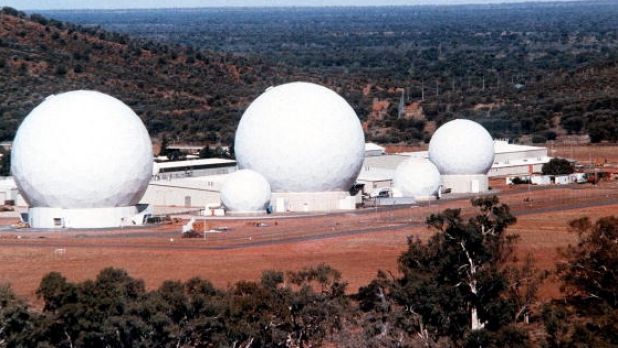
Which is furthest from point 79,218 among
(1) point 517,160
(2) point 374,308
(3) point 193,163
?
(1) point 517,160

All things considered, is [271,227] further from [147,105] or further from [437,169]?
[147,105]

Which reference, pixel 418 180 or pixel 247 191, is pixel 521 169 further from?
pixel 247 191

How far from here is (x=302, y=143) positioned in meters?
57.9

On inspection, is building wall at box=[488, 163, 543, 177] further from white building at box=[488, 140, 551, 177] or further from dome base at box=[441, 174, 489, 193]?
dome base at box=[441, 174, 489, 193]

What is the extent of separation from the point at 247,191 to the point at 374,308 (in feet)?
82.9

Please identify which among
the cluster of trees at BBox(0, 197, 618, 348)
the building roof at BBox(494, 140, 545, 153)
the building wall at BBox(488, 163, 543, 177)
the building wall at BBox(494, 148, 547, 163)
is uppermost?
the building roof at BBox(494, 140, 545, 153)

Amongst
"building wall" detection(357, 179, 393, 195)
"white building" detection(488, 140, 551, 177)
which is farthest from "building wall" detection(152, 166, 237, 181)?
"white building" detection(488, 140, 551, 177)

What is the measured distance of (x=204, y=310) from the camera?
29609 mm

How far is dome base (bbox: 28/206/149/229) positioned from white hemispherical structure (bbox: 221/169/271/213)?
470 centimetres

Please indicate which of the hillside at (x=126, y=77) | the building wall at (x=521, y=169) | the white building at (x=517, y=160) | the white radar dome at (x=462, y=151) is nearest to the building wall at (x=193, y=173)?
the white radar dome at (x=462, y=151)

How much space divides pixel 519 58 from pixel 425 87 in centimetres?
6558

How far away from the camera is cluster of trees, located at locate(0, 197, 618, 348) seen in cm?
2911

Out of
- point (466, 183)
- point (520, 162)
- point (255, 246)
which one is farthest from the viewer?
point (520, 162)

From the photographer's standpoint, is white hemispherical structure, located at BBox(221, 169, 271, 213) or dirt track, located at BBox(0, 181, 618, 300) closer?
dirt track, located at BBox(0, 181, 618, 300)
